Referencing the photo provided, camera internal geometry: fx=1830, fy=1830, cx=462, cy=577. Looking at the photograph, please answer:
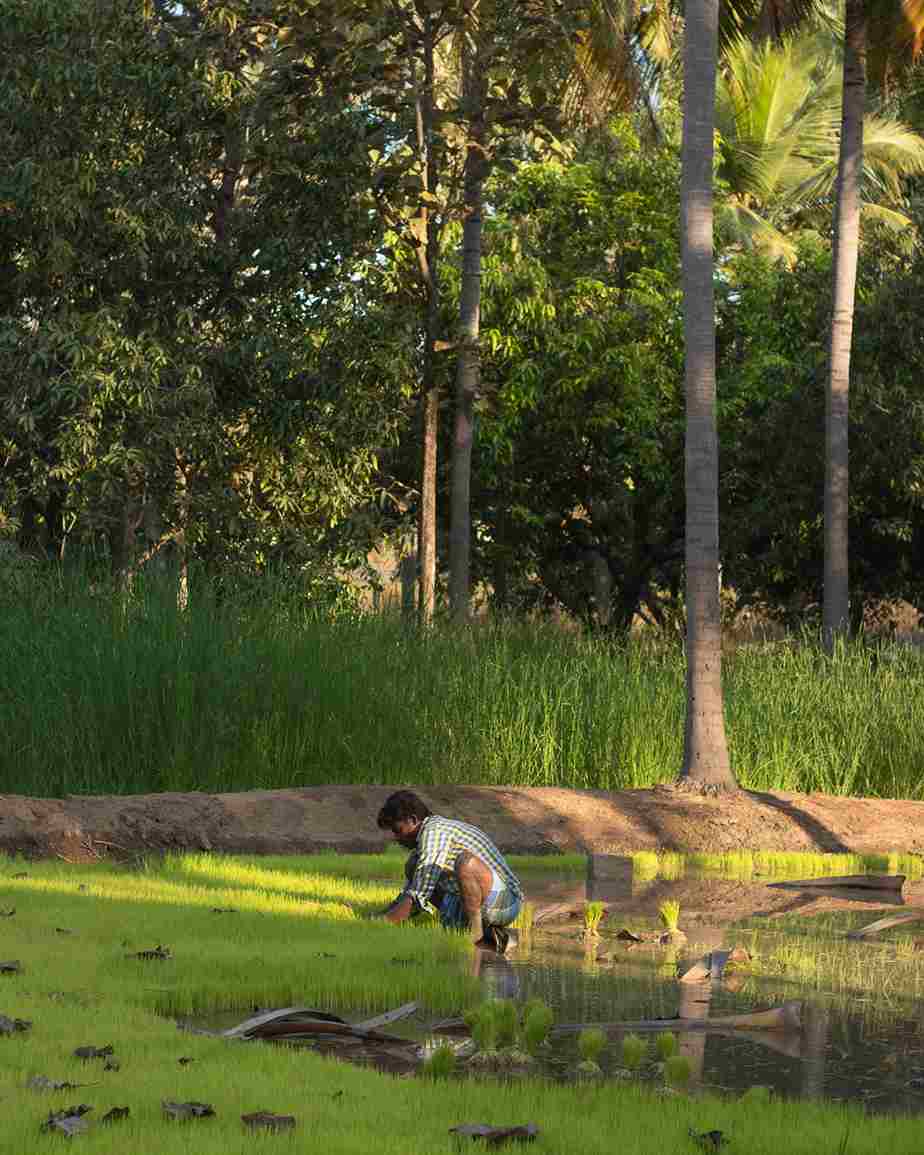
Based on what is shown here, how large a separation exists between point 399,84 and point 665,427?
11117 millimetres

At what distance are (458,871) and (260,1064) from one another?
11.5 feet

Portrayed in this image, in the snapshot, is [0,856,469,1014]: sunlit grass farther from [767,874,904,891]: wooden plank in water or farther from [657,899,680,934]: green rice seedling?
[767,874,904,891]: wooden plank in water

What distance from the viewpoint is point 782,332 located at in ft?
106

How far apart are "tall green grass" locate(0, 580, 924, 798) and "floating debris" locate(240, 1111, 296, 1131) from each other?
10472mm

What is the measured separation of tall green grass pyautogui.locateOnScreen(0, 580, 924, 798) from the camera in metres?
16.0

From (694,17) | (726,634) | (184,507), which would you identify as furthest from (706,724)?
(726,634)

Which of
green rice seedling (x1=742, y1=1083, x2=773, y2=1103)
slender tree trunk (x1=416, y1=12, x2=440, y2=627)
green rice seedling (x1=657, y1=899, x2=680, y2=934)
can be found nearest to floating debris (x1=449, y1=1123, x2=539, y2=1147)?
green rice seedling (x1=742, y1=1083, x2=773, y2=1103)

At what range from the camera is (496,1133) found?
5.48m

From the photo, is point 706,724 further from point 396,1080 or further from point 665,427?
point 665,427

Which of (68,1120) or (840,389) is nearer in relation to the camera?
(68,1120)

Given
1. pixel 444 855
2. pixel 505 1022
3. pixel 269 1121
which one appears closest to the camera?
pixel 269 1121

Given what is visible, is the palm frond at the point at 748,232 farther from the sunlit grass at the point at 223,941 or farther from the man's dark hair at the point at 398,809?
the man's dark hair at the point at 398,809

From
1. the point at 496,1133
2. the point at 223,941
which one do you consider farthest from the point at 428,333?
the point at 496,1133

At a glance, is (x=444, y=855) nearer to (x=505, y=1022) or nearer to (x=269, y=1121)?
(x=505, y=1022)
